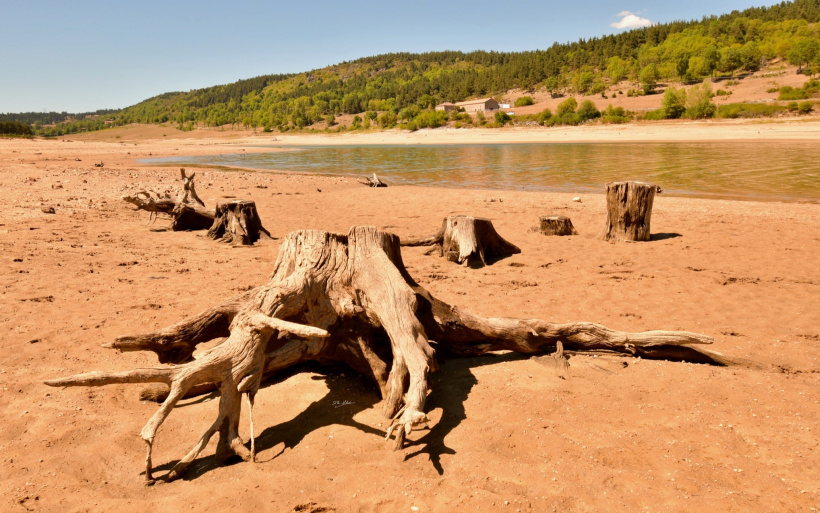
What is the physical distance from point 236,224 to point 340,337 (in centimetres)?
634

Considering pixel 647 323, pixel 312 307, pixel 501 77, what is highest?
pixel 501 77

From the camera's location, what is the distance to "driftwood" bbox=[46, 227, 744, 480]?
2980 mm

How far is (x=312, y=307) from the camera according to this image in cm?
378

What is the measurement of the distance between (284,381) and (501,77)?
139 meters

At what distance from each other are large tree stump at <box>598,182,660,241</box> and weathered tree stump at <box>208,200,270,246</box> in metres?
6.84

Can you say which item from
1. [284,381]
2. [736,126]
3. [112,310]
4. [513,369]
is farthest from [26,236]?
[736,126]

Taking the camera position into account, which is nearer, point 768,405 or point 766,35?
point 768,405

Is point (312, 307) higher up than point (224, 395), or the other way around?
point (312, 307)

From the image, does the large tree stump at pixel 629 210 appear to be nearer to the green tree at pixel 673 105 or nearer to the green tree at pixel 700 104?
the green tree at pixel 700 104

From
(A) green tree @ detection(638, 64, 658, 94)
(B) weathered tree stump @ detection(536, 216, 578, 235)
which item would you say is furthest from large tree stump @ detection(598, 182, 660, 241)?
(A) green tree @ detection(638, 64, 658, 94)

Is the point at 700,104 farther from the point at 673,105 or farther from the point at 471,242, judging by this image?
the point at 471,242

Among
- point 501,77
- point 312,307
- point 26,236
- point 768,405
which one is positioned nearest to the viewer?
point 768,405

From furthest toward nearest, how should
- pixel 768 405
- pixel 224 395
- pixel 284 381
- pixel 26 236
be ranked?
pixel 26 236 < pixel 284 381 < pixel 768 405 < pixel 224 395

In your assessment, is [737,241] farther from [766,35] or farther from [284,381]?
[766,35]
